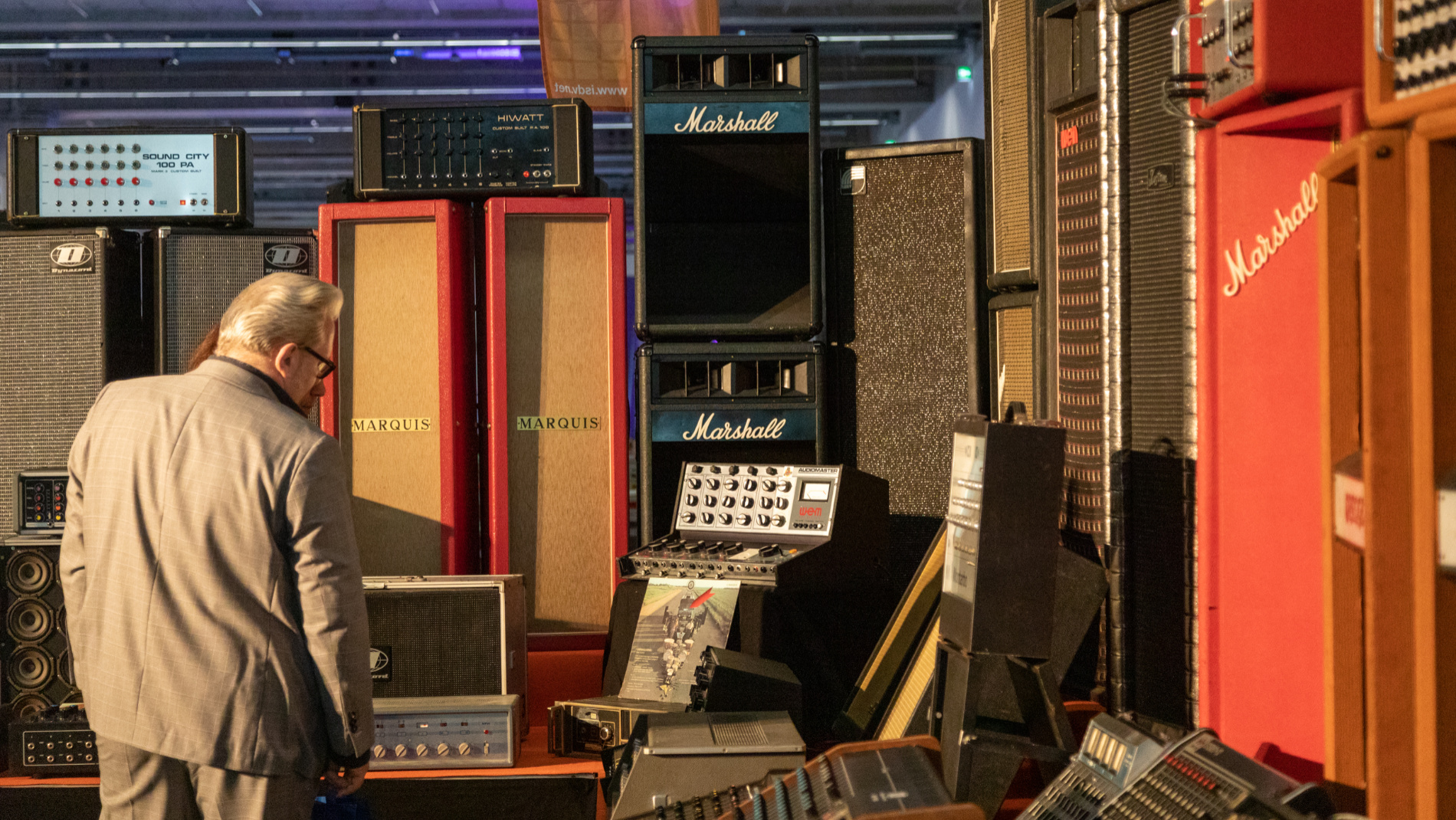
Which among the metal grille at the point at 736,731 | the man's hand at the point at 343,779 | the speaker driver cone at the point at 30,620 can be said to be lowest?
the man's hand at the point at 343,779

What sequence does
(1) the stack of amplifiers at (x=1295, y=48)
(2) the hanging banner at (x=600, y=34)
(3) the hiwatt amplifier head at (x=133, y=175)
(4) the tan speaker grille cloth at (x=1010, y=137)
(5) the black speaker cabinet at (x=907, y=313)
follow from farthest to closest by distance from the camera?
(2) the hanging banner at (x=600, y=34) < (3) the hiwatt amplifier head at (x=133, y=175) < (5) the black speaker cabinet at (x=907, y=313) < (4) the tan speaker grille cloth at (x=1010, y=137) < (1) the stack of amplifiers at (x=1295, y=48)

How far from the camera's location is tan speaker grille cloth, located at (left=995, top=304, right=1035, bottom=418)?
2643 millimetres

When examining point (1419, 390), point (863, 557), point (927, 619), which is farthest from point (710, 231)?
point (1419, 390)

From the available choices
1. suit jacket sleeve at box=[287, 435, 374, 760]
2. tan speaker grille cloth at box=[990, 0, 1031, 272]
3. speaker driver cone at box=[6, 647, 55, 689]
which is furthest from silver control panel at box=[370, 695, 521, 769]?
tan speaker grille cloth at box=[990, 0, 1031, 272]

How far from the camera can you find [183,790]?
1.81m

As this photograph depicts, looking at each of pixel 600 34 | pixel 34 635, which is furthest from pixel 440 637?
pixel 600 34

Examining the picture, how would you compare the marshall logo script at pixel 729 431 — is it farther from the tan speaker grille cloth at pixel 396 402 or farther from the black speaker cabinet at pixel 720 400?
Result: the tan speaker grille cloth at pixel 396 402

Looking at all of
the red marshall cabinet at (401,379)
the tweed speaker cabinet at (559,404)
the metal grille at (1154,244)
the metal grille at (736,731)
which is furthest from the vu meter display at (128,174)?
the metal grille at (1154,244)

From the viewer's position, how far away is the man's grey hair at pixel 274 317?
1.96 meters

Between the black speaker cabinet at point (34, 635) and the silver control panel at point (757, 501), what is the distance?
1626 mm

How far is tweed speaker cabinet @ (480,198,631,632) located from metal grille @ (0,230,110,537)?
41.3 inches

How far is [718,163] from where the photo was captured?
2.93 meters

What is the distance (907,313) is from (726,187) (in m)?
0.61

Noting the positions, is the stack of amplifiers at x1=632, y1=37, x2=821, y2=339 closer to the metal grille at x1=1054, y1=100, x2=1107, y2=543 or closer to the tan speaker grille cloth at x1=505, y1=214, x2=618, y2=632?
the tan speaker grille cloth at x1=505, y1=214, x2=618, y2=632
